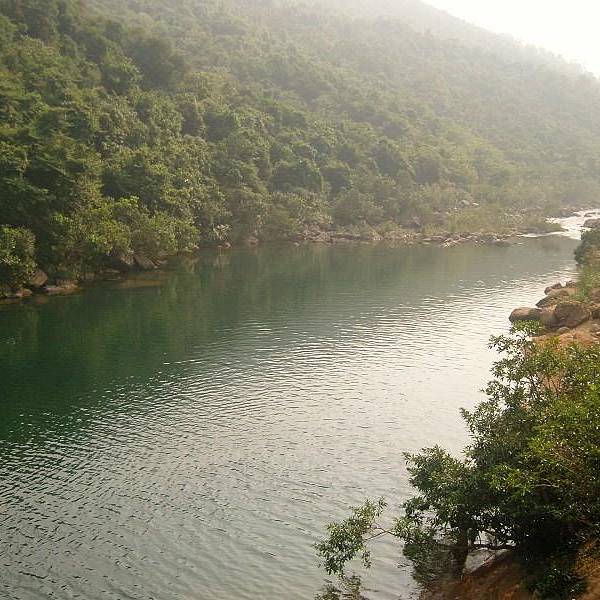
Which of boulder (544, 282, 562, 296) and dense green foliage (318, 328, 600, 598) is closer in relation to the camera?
dense green foliage (318, 328, 600, 598)

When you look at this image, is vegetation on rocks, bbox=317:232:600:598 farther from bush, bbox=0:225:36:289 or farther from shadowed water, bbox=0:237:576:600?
bush, bbox=0:225:36:289

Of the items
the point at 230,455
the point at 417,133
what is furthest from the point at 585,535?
the point at 417,133

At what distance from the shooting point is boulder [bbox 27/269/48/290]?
171 feet

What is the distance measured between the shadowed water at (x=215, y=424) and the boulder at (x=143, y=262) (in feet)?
23.1

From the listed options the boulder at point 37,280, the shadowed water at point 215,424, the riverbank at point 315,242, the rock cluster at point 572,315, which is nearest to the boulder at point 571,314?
the rock cluster at point 572,315

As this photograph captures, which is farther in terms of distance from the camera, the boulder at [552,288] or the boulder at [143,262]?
the boulder at [143,262]

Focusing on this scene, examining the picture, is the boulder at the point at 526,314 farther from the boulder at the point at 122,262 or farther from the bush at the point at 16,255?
the bush at the point at 16,255

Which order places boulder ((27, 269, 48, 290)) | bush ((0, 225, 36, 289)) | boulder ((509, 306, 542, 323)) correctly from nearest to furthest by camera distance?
1. boulder ((509, 306, 542, 323))
2. bush ((0, 225, 36, 289))
3. boulder ((27, 269, 48, 290))

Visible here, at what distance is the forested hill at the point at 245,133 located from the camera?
56000 mm

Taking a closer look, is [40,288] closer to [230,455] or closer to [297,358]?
[297,358]

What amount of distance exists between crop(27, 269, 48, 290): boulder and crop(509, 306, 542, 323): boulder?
35592 millimetres

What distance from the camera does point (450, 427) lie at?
29.4 m

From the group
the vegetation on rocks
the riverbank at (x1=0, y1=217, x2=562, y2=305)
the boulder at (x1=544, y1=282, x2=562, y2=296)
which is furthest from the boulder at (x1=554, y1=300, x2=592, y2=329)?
the riverbank at (x1=0, y1=217, x2=562, y2=305)

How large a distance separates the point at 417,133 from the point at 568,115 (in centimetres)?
6240
